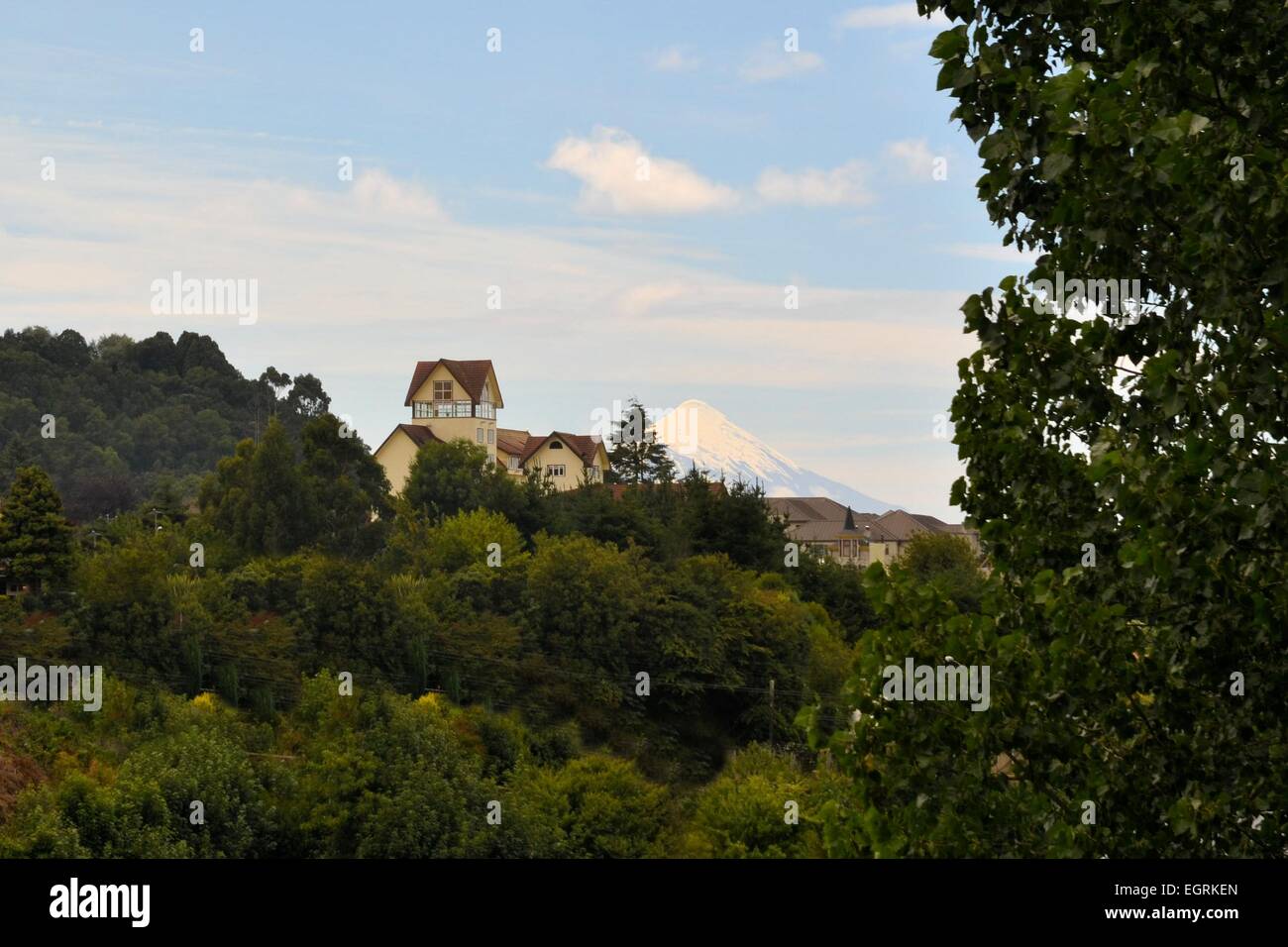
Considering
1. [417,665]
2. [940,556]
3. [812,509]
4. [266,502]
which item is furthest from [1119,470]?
[812,509]

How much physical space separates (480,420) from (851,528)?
39.5 metres

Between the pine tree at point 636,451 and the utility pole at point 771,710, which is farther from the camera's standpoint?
the pine tree at point 636,451

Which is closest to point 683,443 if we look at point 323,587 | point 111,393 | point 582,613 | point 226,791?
point 582,613

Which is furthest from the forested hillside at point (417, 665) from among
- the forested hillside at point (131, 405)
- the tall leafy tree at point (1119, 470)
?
the forested hillside at point (131, 405)

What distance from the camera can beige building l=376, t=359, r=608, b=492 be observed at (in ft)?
319

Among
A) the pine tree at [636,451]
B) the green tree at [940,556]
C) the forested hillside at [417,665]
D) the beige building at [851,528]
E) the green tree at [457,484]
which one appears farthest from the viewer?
the beige building at [851,528]

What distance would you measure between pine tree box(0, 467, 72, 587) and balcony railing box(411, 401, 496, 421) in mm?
45910

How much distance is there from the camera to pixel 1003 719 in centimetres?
849

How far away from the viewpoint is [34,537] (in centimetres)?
5134

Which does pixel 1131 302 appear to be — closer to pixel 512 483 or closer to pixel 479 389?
pixel 512 483

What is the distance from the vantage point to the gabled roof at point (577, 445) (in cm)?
9850

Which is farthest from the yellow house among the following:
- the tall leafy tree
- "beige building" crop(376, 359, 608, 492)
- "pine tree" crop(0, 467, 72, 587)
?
the tall leafy tree

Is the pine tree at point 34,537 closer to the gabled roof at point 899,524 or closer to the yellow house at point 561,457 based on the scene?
the yellow house at point 561,457
